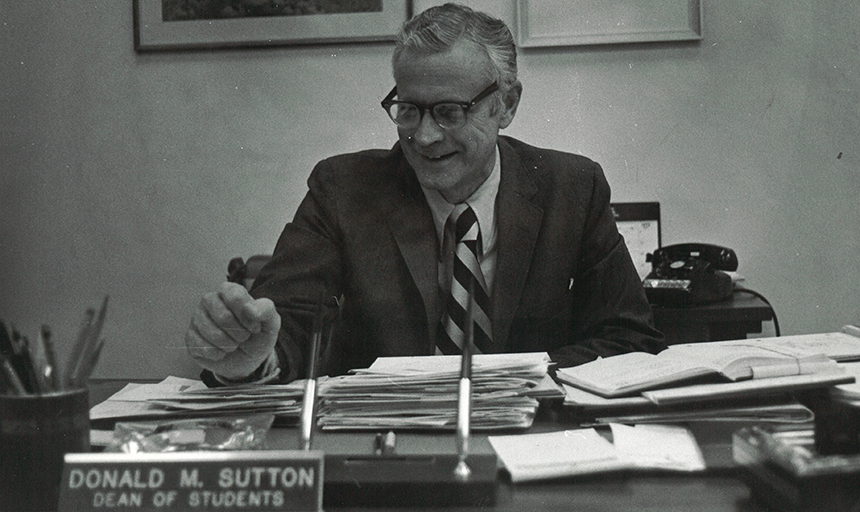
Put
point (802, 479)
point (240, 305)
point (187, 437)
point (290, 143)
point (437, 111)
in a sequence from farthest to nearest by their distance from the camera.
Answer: point (290, 143)
point (437, 111)
point (240, 305)
point (187, 437)
point (802, 479)

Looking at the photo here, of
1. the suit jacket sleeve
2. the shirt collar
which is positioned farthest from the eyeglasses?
the suit jacket sleeve

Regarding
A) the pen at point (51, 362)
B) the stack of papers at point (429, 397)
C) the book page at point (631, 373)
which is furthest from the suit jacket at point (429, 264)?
the pen at point (51, 362)

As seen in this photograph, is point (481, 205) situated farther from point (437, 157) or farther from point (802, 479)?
point (802, 479)

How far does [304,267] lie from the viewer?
105cm

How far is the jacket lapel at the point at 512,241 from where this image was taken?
1065mm

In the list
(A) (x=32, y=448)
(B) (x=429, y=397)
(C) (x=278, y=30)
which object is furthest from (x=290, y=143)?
(A) (x=32, y=448)

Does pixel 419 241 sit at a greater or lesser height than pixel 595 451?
greater

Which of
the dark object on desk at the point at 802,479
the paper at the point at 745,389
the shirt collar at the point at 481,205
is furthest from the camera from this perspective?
the shirt collar at the point at 481,205

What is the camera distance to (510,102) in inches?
46.7

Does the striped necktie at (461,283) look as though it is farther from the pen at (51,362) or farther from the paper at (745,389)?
the pen at (51,362)

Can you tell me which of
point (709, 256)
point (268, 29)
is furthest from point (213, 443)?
point (709, 256)

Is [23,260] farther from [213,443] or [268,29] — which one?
[213,443]

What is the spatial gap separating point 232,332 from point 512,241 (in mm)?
529

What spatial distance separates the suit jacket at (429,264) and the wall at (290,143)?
210mm
